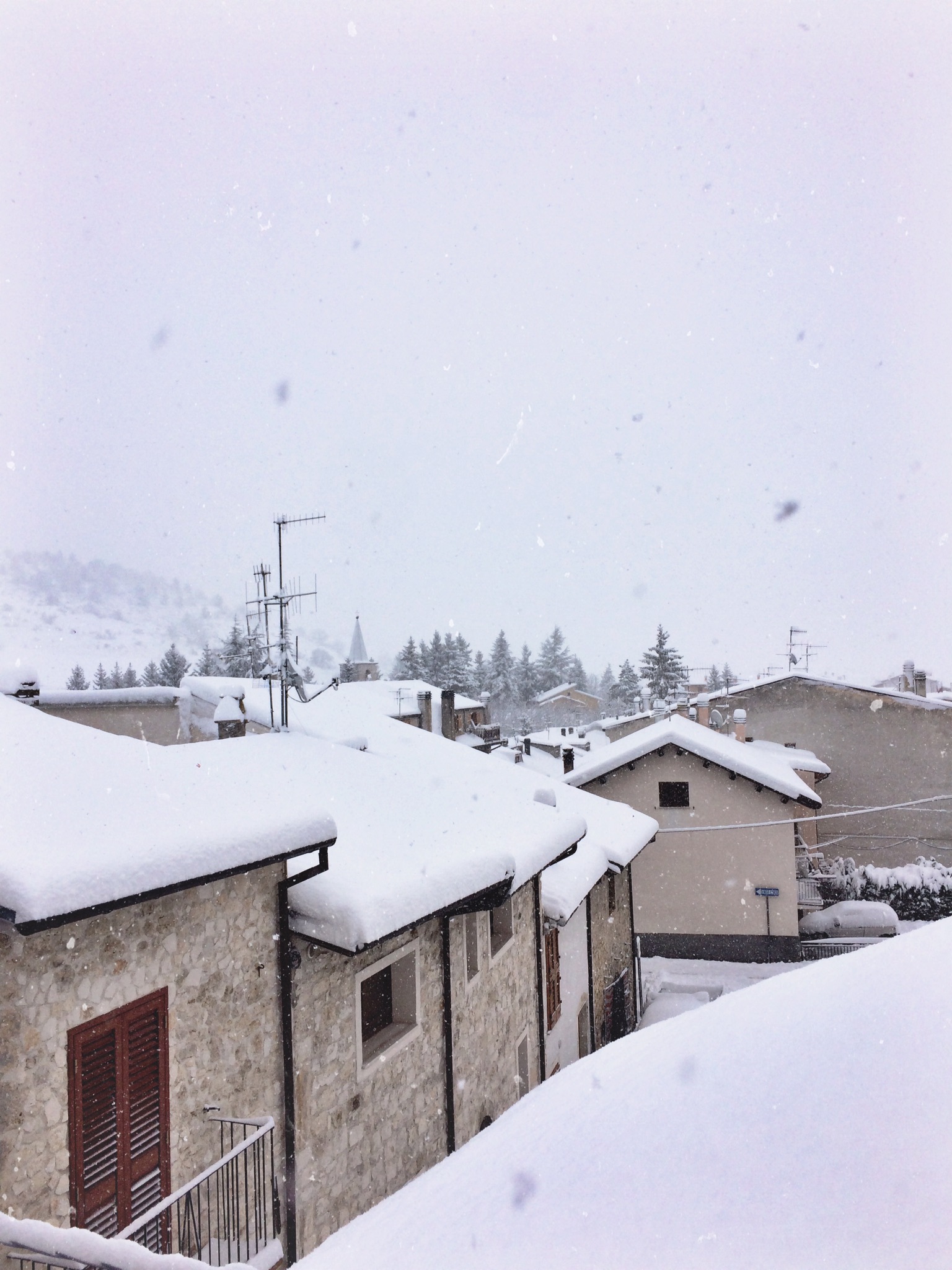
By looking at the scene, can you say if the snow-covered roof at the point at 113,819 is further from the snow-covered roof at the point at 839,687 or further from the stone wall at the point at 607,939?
the snow-covered roof at the point at 839,687

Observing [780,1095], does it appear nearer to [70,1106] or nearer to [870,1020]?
[870,1020]

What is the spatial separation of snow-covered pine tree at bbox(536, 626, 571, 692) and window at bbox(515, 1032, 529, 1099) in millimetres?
76382

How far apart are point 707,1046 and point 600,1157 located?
1501 mm

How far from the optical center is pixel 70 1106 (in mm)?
4098

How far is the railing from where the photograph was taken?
4547mm

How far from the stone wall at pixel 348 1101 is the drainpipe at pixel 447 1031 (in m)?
0.17

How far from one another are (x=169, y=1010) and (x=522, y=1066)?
6.67 metres

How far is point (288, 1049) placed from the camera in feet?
18.2

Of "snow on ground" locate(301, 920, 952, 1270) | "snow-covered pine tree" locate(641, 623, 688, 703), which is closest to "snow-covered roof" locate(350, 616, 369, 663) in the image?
"snow-covered pine tree" locate(641, 623, 688, 703)

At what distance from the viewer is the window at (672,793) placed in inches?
806

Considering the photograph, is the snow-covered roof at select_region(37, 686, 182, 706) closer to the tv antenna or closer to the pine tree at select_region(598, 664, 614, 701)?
the tv antenna

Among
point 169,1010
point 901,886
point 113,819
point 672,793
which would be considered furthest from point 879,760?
point 113,819

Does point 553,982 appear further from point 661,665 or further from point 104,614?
point 104,614

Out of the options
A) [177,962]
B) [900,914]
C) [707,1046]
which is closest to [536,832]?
[707,1046]
